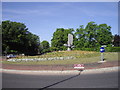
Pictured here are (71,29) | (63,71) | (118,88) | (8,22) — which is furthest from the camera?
(71,29)

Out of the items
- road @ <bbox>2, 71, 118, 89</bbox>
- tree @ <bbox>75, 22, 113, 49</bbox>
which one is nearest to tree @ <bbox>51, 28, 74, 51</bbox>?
→ tree @ <bbox>75, 22, 113, 49</bbox>

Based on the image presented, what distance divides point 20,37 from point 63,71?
49.5 metres

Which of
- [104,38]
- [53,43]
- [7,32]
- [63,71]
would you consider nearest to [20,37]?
[7,32]

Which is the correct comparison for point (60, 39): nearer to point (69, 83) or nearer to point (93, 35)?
point (93, 35)

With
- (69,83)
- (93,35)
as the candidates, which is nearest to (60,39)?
(93,35)

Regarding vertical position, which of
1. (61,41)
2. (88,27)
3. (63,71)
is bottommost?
(63,71)

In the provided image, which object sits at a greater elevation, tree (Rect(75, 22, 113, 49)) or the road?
tree (Rect(75, 22, 113, 49))

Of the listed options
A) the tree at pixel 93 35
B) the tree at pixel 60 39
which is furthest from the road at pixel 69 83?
the tree at pixel 60 39

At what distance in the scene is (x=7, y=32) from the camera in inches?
2285

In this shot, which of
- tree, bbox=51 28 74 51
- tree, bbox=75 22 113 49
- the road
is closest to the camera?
the road

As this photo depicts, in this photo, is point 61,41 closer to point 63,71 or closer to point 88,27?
point 88,27

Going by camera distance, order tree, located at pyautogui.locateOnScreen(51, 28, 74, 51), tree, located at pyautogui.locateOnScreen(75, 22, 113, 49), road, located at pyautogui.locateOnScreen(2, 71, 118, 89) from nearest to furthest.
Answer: road, located at pyautogui.locateOnScreen(2, 71, 118, 89) → tree, located at pyautogui.locateOnScreen(75, 22, 113, 49) → tree, located at pyautogui.locateOnScreen(51, 28, 74, 51)

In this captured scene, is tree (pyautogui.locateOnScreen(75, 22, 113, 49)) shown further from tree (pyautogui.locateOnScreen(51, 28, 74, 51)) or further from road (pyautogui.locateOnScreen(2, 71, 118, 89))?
road (pyautogui.locateOnScreen(2, 71, 118, 89))

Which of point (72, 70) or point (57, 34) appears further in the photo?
Answer: point (57, 34)
